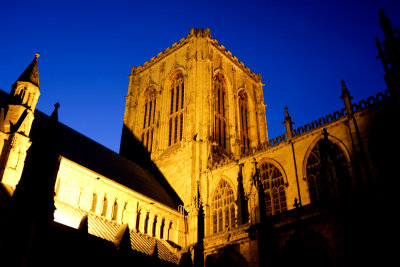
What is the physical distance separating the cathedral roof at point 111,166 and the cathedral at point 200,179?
0.52 ft

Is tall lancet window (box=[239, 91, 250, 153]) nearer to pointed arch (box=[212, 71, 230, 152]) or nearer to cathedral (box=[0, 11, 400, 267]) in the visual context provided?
cathedral (box=[0, 11, 400, 267])

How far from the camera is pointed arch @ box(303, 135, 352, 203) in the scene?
19844 millimetres

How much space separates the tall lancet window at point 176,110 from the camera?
39.2 metres

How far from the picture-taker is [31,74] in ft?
82.2

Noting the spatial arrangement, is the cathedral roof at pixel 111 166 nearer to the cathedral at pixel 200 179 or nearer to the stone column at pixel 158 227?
the cathedral at pixel 200 179

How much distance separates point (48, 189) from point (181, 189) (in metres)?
19.8

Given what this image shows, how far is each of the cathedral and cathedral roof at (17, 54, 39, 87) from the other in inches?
4.8

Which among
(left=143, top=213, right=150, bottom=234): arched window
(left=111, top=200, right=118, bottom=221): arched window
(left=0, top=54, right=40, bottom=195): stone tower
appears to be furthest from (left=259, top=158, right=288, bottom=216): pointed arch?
(left=0, top=54, right=40, bottom=195): stone tower

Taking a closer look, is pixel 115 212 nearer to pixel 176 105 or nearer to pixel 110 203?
pixel 110 203

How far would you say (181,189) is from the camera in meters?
34.4

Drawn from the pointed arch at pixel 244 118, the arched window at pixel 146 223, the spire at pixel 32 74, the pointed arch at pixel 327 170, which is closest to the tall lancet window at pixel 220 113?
the pointed arch at pixel 244 118

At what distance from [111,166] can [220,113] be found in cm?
1368

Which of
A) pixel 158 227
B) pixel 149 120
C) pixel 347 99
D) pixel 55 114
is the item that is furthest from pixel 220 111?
pixel 55 114

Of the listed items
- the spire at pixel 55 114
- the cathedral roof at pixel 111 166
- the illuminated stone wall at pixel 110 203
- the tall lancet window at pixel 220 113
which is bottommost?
the spire at pixel 55 114
